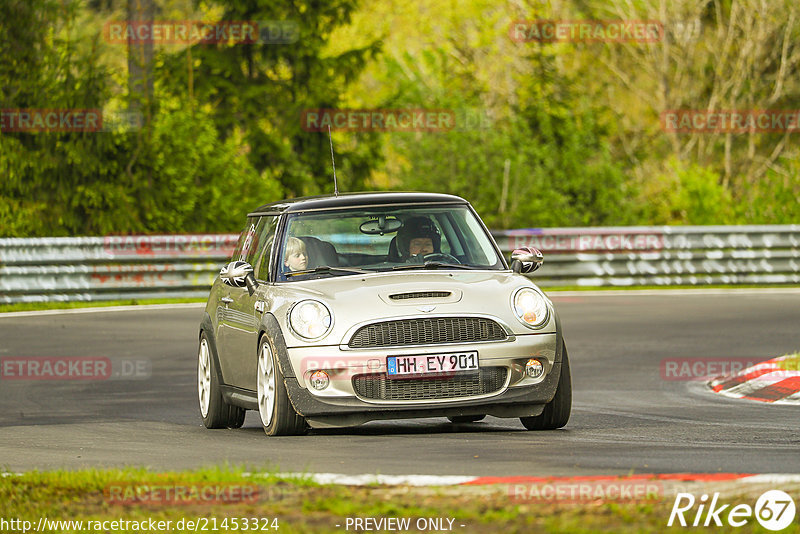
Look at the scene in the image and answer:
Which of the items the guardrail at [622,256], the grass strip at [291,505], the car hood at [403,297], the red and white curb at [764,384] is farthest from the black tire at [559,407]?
the guardrail at [622,256]

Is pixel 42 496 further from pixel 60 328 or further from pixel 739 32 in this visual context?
pixel 739 32

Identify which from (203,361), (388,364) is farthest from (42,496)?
(203,361)

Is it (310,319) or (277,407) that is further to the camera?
(277,407)

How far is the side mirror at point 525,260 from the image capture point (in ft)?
36.6

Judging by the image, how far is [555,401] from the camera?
10.6 metres

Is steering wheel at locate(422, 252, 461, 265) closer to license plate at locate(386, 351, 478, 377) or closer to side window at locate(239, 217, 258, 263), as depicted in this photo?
license plate at locate(386, 351, 478, 377)

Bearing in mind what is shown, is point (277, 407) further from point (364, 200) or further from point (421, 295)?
point (364, 200)

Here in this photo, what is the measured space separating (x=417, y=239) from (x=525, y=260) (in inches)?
29.9

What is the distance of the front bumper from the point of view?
32.9 ft

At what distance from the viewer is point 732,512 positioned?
6.48 m

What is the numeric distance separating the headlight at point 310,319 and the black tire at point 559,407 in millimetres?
1581

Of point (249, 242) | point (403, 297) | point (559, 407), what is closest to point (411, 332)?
point (403, 297)

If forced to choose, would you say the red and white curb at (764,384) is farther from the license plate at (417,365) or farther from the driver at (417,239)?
the license plate at (417,365)

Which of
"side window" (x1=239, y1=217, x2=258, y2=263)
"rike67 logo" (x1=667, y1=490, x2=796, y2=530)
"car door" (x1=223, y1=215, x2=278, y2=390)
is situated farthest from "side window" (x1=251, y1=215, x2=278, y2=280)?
"rike67 logo" (x1=667, y1=490, x2=796, y2=530)
